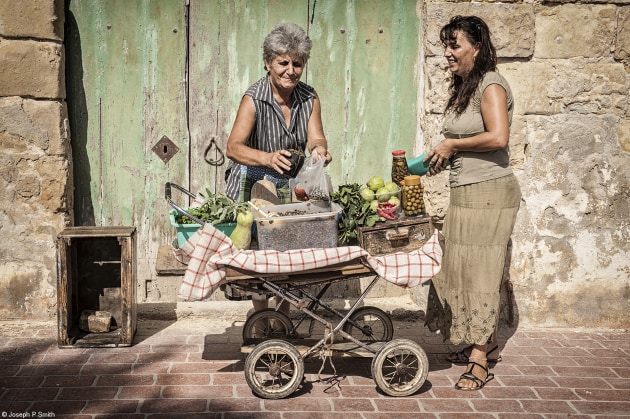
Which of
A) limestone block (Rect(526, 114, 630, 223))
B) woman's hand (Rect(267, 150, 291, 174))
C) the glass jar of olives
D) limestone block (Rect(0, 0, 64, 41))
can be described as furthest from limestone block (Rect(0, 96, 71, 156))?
limestone block (Rect(526, 114, 630, 223))

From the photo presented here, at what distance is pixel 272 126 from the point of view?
500 centimetres

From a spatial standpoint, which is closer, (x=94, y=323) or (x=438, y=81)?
(x=94, y=323)

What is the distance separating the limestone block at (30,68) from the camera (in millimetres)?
5484

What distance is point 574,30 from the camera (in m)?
5.70

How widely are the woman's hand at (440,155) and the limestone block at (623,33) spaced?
1874 millimetres

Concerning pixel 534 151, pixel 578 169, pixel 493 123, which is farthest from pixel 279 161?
pixel 578 169

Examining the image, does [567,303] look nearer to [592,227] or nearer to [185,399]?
[592,227]

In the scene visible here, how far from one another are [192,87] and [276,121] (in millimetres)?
1264

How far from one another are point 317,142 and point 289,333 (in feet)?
3.99

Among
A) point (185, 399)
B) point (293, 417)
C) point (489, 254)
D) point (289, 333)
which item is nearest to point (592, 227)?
point (489, 254)

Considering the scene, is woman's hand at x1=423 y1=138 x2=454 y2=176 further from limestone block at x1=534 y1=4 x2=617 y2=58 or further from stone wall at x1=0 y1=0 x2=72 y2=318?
stone wall at x1=0 y1=0 x2=72 y2=318

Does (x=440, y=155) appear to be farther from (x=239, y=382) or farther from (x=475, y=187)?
(x=239, y=382)

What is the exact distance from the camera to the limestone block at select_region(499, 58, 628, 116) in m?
5.72

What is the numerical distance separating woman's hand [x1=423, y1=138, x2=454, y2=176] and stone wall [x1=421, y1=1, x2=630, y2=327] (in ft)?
3.41
